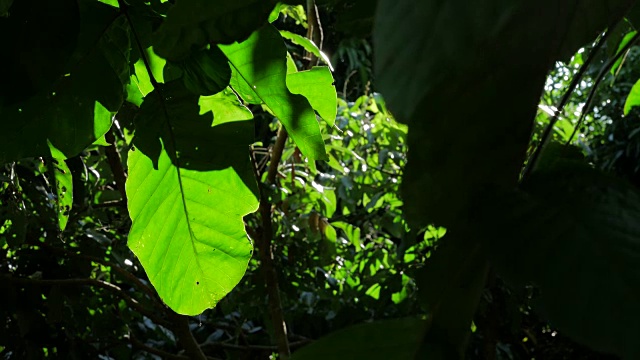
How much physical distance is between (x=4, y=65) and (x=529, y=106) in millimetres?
374

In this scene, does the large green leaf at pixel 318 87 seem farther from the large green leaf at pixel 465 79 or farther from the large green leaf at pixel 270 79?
Answer: the large green leaf at pixel 465 79

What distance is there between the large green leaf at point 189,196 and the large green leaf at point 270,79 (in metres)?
0.04

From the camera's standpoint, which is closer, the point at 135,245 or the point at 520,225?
the point at 520,225

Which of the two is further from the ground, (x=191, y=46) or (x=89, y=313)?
(x=191, y=46)

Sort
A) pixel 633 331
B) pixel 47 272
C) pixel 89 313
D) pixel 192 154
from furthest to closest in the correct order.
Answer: pixel 89 313
pixel 47 272
pixel 192 154
pixel 633 331

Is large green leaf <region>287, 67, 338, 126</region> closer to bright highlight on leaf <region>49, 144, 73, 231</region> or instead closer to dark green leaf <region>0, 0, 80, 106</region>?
dark green leaf <region>0, 0, 80, 106</region>

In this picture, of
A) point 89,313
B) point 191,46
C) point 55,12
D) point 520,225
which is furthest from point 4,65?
point 89,313

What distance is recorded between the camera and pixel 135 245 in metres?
0.62

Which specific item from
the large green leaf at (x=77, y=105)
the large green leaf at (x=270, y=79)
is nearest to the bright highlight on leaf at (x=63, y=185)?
the large green leaf at (x=77, y=105)

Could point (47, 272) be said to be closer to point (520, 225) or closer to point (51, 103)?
point (51, 103)

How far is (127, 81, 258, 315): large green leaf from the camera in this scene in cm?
57

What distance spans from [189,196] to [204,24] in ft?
0.89

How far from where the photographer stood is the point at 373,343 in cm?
27

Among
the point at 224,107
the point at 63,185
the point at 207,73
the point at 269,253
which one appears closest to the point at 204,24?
the point at 207,73
